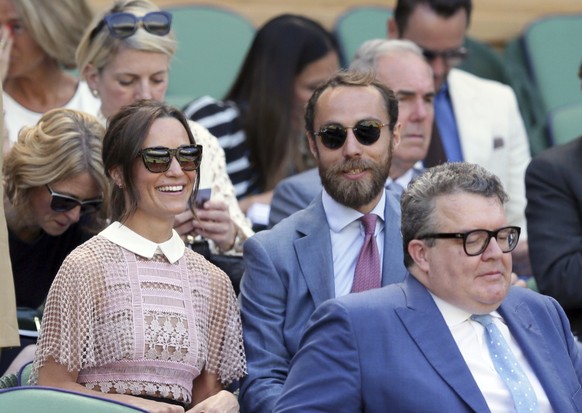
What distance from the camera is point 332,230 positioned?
3.94 m

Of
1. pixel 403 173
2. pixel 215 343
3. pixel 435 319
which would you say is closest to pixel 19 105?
pixel 403 173

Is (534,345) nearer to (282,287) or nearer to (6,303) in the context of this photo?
(282,287)

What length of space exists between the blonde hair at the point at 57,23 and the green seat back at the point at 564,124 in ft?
6.93

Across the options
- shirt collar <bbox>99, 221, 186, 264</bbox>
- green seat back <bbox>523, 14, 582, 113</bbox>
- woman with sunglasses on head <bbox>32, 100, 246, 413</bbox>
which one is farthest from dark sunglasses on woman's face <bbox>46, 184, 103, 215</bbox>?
green seat back <bbox>523, 14, 582, 113</bbox>

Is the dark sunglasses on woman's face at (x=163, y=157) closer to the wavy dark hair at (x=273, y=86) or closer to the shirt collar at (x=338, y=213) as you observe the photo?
the shirt collar at (x=338, y=213)

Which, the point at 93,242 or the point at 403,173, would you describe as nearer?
the point at 93,242

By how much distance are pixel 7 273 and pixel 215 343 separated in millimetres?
567

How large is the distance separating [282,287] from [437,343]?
0.57 metres

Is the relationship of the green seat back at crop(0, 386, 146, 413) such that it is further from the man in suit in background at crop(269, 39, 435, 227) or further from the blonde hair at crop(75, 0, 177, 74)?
the blonde hair at crop(75, 0, 177, 74)

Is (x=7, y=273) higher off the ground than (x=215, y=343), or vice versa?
(x=7, y=273)

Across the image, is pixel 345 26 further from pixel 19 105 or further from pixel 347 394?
pixel 347 394

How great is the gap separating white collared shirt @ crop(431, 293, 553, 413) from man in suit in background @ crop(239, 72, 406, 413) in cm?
41

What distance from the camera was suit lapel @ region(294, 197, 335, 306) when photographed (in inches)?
149

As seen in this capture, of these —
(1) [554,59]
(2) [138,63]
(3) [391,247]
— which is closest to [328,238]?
(3) [391,247]
